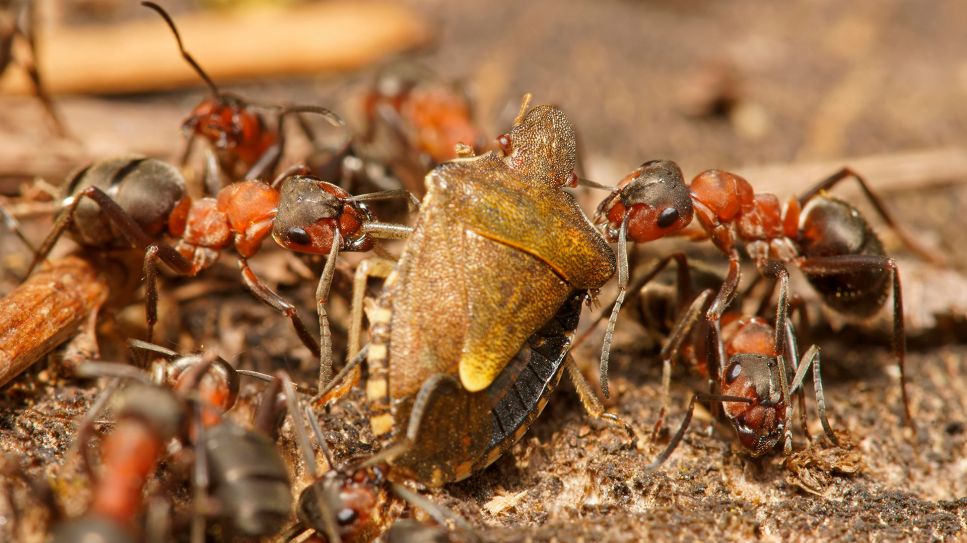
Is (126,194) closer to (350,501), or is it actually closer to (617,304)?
(350,501)

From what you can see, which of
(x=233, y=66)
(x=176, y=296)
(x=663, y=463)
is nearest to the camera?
(x=663, y=463)

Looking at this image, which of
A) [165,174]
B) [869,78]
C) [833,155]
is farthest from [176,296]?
[869,78]

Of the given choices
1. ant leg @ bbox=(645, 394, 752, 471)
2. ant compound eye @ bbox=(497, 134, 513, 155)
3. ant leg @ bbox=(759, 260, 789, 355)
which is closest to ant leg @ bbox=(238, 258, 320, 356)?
ant compound eye @ bbox=(497, 134, 513, 155)

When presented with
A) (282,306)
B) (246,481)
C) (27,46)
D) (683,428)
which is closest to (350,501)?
(246,481)

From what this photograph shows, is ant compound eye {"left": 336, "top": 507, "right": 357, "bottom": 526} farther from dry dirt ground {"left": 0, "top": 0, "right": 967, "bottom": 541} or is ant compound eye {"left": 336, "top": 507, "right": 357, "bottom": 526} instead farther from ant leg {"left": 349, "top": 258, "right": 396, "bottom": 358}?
ant leg {"left": 349, "top": 258, "right": 396, "bottom": 358}

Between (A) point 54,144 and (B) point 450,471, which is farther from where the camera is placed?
(A) point 54,144

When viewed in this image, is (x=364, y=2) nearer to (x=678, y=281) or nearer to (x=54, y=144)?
(x=54, y=144)
